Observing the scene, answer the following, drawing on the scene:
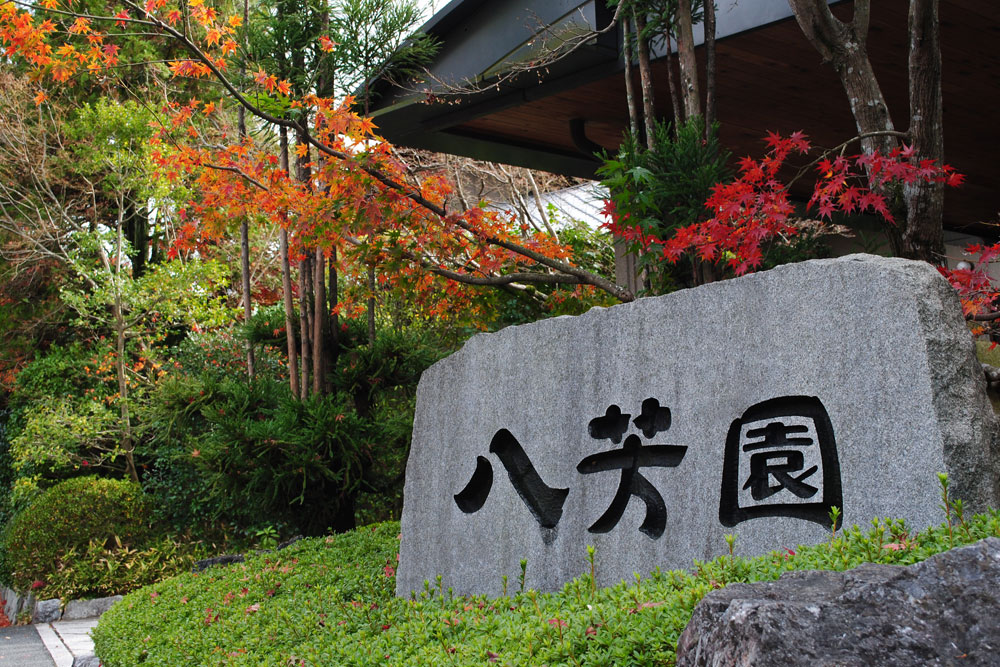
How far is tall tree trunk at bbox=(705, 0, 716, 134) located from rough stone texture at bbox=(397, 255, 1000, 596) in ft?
6.00

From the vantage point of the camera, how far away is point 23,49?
17.7 ft

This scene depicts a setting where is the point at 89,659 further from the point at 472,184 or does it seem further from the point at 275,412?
the point at 472,184

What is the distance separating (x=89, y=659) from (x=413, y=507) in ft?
11.6

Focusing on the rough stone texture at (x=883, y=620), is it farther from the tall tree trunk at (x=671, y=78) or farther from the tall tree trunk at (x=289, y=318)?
the tall tree trunk at (x=289, y=318)

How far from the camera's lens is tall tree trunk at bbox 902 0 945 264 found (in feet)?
13.1

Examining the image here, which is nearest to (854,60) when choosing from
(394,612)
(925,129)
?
(925,129)

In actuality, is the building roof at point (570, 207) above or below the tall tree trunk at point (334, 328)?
above

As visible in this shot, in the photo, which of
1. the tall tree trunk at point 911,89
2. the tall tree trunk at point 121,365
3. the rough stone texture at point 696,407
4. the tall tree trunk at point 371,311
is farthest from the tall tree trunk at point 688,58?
the tall tree trunk at point 121,365

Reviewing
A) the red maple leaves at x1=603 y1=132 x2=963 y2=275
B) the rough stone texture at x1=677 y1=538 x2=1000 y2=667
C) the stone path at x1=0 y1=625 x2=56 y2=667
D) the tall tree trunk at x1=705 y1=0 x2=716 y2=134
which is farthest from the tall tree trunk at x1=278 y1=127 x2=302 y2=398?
the rough stone texture at x1=677 y1=538 x2=1000 y2=667

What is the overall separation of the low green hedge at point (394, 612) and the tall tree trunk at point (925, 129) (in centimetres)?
196

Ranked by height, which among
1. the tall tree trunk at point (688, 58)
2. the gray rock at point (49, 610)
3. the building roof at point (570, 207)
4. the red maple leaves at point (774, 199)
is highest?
the building roof at point (570, 207)

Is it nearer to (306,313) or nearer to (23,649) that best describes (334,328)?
(306,313)

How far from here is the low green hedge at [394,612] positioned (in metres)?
2.34

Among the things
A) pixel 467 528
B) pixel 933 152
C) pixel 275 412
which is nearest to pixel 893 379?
pixel 933 152
